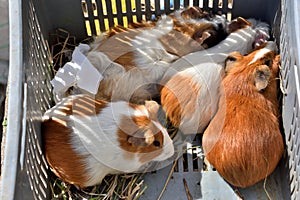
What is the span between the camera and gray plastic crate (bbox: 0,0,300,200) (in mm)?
1215

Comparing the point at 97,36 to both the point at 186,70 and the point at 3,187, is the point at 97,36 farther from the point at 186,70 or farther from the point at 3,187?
the point at 3,187

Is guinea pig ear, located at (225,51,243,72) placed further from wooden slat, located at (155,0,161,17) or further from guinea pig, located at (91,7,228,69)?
wooden slat, located at (155,0,161,17)

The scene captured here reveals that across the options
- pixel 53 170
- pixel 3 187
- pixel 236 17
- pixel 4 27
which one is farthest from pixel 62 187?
pixel 236 17

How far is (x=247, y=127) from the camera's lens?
1466 millimetres

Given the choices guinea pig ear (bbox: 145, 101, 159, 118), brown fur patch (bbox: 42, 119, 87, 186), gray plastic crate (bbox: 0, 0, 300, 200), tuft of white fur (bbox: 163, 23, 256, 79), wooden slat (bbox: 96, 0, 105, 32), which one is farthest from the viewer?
wooden slat (bbox: 96, 0, 105, 32)

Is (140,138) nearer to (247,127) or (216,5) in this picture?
(247,127)

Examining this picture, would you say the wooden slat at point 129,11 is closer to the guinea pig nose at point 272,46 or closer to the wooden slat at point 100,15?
the wooden slat at point 100,15

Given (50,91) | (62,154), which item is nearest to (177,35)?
(50,91)

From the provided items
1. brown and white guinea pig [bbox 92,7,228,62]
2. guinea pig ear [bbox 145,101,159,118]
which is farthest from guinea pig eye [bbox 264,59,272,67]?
guinea pig ear [bbox 145,101,159,118]

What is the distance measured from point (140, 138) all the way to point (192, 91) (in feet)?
0.76

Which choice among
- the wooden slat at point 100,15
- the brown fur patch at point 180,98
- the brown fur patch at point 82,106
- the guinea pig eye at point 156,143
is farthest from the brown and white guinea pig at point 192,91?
the wooden slat at point 100,15

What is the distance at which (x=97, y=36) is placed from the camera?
1.81m

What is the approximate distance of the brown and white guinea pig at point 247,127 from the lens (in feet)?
4.74

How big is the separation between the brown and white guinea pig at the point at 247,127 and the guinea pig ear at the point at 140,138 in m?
0.19
